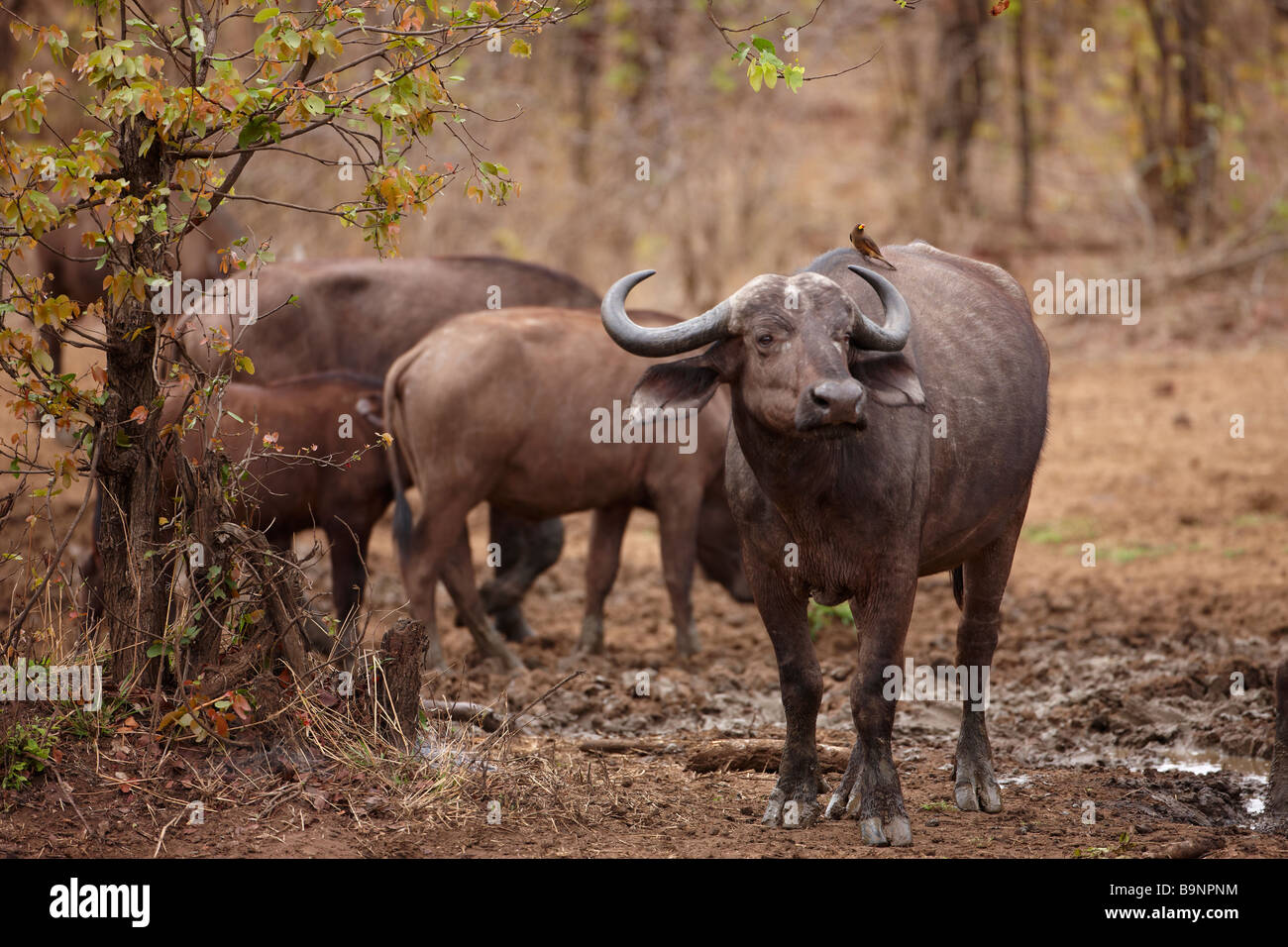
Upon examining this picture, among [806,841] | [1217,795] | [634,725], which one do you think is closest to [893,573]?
[806,841]

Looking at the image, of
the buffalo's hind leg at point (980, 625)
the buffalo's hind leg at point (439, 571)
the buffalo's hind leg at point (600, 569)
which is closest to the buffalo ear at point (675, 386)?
the buffalo's hind leg at point (980, 625)

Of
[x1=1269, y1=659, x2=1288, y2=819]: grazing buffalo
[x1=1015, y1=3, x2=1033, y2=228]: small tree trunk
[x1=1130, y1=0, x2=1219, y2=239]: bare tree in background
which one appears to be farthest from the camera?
[x1=1015, y1=3, x2=1033, y2=228]: small tree trunk

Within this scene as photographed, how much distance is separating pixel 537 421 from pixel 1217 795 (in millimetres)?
4445

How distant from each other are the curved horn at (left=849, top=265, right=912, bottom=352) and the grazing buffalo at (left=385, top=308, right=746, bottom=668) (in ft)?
11.0

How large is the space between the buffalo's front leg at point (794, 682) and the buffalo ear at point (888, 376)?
2.83 ft

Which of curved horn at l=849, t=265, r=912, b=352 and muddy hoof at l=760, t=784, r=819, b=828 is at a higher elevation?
curved horn at l=849, t=265, r=912, b=352

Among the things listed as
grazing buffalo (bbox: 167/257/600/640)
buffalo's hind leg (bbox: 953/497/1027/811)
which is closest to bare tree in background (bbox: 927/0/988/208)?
grazing buffalo (bbox: 167/257/600/640)

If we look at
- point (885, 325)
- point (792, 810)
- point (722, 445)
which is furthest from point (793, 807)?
point (722, 445)

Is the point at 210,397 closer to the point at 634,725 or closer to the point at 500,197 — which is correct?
the point at 500,197

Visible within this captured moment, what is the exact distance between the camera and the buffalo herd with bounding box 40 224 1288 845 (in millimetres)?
5480

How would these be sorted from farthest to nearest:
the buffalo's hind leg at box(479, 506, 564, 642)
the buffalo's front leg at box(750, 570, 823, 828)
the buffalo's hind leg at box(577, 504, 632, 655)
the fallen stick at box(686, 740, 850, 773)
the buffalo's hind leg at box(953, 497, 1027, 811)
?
the buffalo's hind leg at box(479, 506, 564, 642)
the buffalo's hind leg at box(577, 504, 632, 655)
the fallen stick at box(686, 740, 850, 773)
the buffalo's hind leg at box(953, 497, 1027, 811)
the buffalo's front leg at box(750, 570, 823, 828)

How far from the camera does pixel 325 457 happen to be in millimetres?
8625

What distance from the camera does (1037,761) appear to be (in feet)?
23.2

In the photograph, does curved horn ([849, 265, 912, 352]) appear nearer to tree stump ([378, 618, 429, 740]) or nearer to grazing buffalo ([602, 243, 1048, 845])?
grazing buffalo ([602, 243, 1048, 845])
